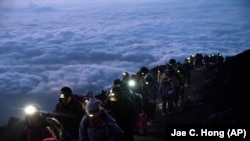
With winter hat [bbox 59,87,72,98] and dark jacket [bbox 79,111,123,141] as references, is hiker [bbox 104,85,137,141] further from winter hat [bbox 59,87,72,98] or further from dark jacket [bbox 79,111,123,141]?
dark jacket [bbox 79,111,123,141]

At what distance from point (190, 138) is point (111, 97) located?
2.08 meters

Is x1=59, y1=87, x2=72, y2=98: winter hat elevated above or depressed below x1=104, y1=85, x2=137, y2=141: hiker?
above

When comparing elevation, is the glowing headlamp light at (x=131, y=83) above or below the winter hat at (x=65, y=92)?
→ below

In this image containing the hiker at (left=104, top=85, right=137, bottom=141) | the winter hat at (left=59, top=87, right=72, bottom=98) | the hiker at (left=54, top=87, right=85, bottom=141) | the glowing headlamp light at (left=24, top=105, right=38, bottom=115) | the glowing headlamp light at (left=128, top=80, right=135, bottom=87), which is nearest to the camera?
the glowing headlamp light at (left=24, top=105, right=38, bottom=115)

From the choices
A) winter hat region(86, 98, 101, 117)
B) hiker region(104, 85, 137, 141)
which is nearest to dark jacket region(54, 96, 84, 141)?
hiker region(104, 85, 137, 141)

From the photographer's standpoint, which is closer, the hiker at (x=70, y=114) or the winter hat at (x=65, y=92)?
the winter hat at (x=65, y=92)

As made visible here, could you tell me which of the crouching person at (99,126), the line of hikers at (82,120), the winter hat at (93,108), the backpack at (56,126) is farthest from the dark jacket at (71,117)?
the winter hat at (93,108)

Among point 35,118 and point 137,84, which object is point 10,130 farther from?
point 35,118

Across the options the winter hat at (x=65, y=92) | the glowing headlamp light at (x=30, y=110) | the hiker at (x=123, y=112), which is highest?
the winter hat at (x=65, y=92)

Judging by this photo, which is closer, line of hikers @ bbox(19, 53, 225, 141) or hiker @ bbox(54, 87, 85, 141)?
line of hikers @ bbox(19, 53, 225, 141)

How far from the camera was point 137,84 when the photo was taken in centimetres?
1491

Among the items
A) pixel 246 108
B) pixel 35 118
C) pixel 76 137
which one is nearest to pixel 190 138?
pixel 76 137

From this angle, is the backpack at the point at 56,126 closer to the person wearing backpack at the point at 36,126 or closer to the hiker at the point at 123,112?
the person wearing backpack at the point at 36,126

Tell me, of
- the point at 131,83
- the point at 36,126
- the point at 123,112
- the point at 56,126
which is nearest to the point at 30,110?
the point at 36,126
